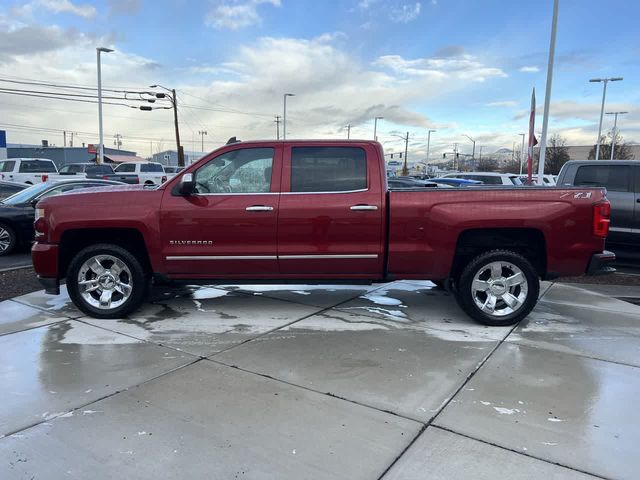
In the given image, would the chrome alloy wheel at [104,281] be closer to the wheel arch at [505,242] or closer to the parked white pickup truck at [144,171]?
the wheel arch at [505,242]

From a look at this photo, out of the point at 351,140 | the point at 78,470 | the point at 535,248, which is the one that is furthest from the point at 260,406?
the point at 535,248

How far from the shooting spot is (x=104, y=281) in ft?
17.3

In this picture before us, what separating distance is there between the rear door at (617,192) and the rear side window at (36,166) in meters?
21.4

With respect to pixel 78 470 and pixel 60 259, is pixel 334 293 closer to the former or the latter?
pixel 60 259

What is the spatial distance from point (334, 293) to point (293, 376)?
8.99ft

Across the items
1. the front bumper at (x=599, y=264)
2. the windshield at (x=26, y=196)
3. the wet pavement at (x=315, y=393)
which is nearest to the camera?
the wet pavement at (x=315, y=393)

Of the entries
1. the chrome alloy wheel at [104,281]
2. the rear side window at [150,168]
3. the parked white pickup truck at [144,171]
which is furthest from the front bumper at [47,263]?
the rear side window at [150,168]

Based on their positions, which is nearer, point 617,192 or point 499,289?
point 499,289

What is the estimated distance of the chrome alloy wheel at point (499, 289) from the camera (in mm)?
5102

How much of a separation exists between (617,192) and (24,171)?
72.2 ft

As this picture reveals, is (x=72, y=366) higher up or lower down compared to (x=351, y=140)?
lower down

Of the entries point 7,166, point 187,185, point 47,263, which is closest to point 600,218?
point 187,185

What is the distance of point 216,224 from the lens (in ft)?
16.6

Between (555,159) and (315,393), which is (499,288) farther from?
(555,159)
